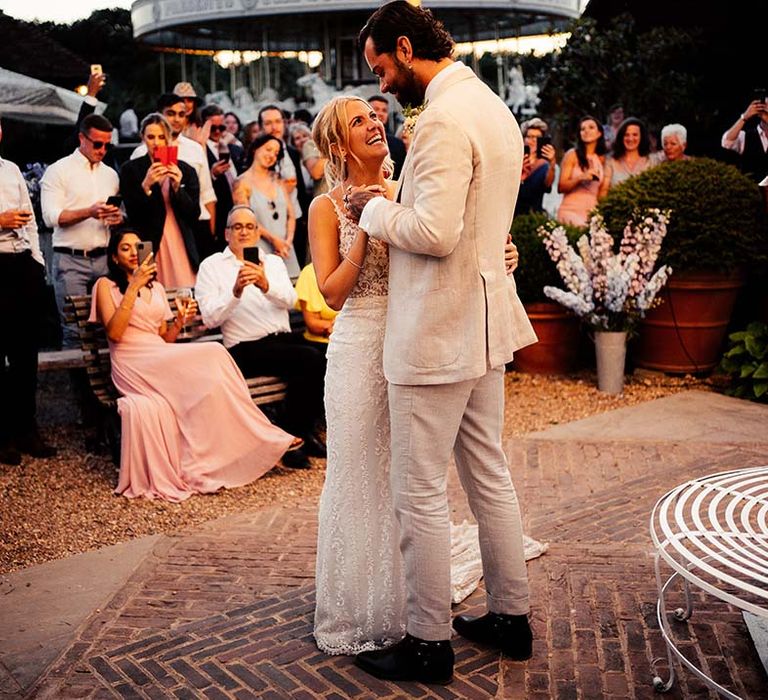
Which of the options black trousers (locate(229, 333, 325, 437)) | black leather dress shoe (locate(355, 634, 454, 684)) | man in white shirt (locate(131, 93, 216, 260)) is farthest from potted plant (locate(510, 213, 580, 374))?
black leather dress shoe (locate(355, 634, 454, 684))

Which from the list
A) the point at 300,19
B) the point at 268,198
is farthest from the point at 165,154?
the point at 300,19

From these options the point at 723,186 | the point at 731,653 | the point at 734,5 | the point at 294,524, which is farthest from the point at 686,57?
the point at 731,653

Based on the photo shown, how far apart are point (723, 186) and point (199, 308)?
3.96 meters

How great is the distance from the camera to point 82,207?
722 cm

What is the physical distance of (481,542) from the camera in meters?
3.50

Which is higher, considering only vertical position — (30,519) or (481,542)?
(481,542)

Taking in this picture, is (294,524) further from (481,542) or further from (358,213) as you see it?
(358,213)

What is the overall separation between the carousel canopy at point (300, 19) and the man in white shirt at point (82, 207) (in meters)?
12.7

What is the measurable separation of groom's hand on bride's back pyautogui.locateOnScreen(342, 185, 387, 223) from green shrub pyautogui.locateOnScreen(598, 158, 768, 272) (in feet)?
15.4

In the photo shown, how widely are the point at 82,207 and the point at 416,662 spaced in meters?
4.93

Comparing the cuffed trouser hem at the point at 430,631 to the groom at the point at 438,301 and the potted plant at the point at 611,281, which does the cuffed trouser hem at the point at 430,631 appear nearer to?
the groom at the point at 438,301

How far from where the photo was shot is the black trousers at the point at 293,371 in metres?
6.23

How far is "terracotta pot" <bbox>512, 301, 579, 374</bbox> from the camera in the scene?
7.88 m

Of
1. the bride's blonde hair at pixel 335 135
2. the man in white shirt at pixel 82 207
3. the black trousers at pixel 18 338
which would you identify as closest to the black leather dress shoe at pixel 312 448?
the black trousers at pixel 18 338
